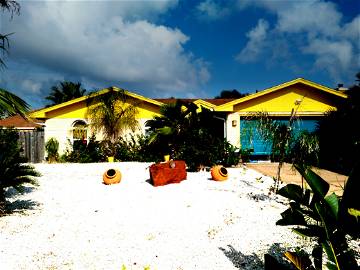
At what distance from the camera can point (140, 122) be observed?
2000cm

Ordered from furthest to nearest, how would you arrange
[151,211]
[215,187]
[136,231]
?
[215,187] → [151,211] → [136,231]

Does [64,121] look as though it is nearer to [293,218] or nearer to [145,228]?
[145,228]

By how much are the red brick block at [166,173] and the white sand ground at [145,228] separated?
33 cm

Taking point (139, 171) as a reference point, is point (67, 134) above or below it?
above

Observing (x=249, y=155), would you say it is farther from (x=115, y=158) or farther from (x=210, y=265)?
(x=210, y=265)

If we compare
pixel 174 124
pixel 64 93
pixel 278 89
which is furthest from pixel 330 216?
pixel 64 93

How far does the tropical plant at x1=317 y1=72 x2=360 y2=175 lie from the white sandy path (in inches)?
191

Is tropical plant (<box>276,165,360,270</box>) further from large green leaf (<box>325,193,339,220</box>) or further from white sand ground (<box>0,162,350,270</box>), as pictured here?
white sand ground (<box>0,162,350,270</box>)

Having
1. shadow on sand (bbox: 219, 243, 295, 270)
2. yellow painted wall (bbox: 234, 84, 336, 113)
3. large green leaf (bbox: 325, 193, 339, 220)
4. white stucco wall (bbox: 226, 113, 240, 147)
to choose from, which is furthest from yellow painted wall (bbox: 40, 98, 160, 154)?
large green leaf (bbox: 325, 193, 339, 220)

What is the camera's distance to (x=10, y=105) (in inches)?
263

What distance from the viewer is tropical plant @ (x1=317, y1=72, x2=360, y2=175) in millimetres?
12961

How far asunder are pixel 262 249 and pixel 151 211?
3179 mm

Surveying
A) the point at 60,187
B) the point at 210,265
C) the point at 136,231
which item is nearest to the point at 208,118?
the point at 60,187

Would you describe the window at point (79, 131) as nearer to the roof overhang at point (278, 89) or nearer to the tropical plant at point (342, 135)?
the roof overhang at point (278, 89)
